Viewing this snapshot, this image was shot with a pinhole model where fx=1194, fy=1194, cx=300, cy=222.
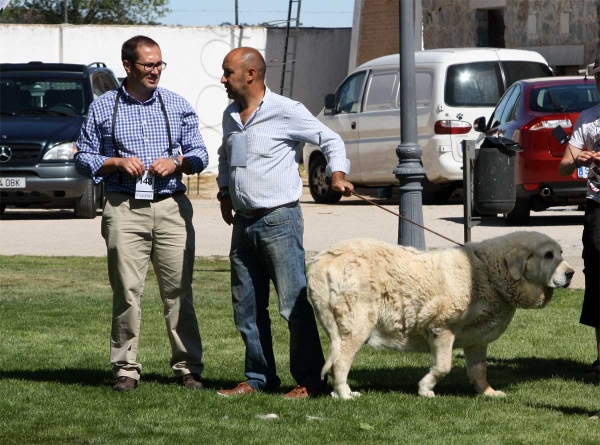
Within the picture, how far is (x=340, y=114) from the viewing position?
2012 cm

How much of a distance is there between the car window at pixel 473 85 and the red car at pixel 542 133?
8.18ft

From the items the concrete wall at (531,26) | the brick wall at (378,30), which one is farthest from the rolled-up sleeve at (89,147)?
the brick wall at (378,30)

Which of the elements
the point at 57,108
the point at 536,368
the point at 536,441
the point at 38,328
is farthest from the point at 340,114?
the point at 536,441

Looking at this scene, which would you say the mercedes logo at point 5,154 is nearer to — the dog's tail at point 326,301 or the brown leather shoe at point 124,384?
the brown leather shoe at point 124,384

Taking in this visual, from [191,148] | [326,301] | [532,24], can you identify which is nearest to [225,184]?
[191,148]

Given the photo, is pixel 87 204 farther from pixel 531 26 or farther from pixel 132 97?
pixel 132 97

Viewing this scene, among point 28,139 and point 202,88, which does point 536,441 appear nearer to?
point 28,139

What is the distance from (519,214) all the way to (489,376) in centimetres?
837

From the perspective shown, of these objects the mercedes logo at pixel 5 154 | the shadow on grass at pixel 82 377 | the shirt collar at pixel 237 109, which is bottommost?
the shadow on grass at pixel 82 377

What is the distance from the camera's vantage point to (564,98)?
1535 cm

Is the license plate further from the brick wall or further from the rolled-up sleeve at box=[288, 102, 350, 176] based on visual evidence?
the brick wall

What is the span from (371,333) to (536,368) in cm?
162

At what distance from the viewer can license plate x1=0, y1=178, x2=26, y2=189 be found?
688 inches

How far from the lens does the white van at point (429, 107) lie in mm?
18062
